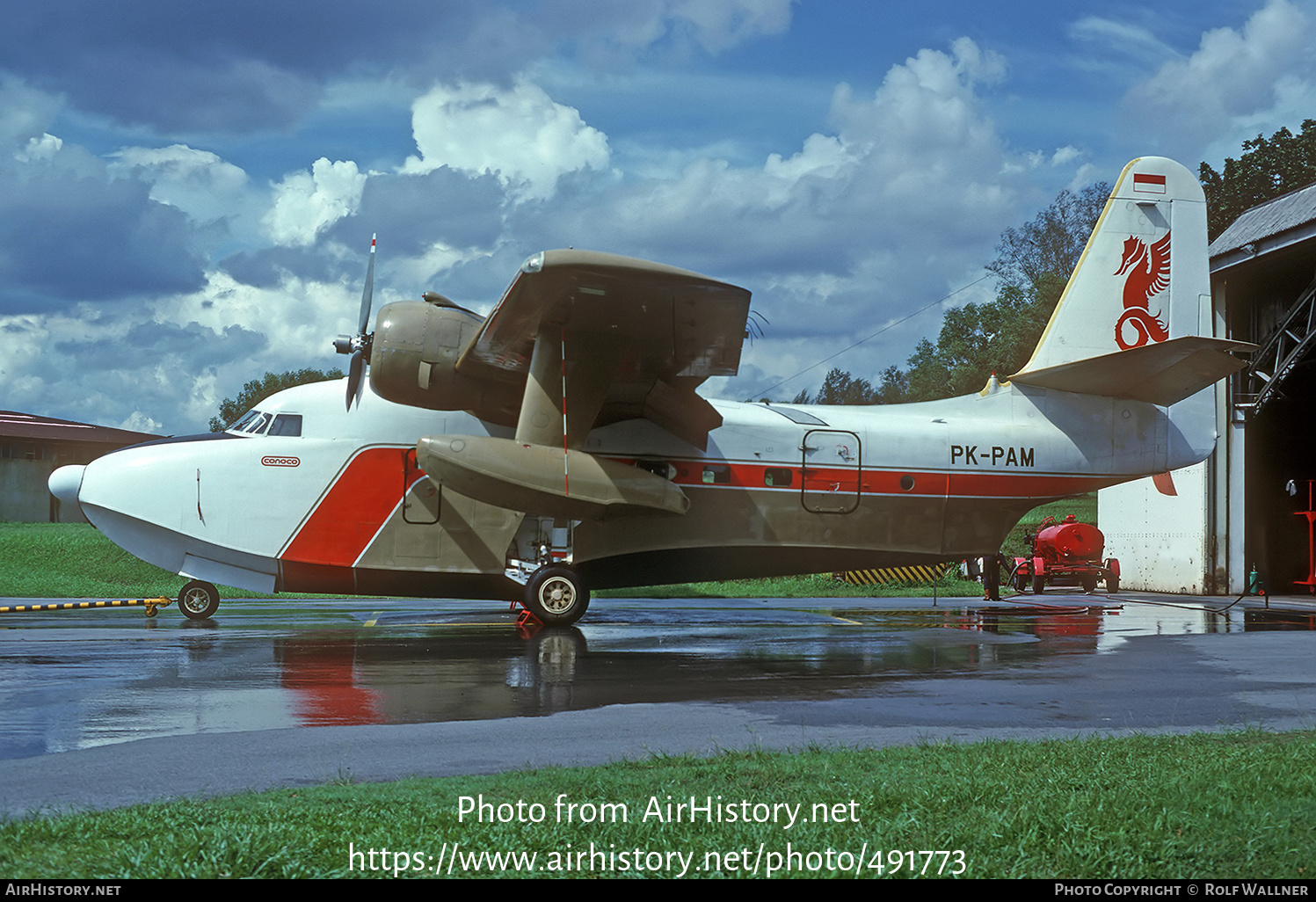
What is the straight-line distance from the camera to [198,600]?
566 inches

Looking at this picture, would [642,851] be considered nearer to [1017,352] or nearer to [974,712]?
[974,712]

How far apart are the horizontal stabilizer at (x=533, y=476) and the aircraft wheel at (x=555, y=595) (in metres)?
1.15

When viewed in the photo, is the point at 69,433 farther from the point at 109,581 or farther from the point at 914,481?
the point at 914,481

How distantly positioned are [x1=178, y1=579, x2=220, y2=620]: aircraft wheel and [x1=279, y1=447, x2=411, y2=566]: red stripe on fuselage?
2.17 metres

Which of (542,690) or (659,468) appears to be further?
(659,468)

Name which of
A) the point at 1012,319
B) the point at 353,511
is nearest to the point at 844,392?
the point at 1012,319

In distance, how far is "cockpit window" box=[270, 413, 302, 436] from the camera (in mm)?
13586

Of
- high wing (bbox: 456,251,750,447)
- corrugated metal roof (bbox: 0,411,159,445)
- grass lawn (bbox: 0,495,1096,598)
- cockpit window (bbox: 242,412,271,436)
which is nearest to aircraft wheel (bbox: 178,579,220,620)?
cockpit window (bbox: 242,412,271,436)

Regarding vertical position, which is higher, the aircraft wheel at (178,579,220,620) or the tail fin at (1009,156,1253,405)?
the tail fin at (1009,156,1253,405)

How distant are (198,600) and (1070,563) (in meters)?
21.8

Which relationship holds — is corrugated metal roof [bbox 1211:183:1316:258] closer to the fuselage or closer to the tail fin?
the tail fin

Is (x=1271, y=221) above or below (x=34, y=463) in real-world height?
above

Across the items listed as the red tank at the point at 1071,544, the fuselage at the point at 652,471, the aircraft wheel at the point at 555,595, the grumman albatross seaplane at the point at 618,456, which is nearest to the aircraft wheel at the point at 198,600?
the grumman albatross seaplane at the point at 618,456

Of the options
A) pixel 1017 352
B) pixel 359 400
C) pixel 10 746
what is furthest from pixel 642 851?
pixel 1017 352
